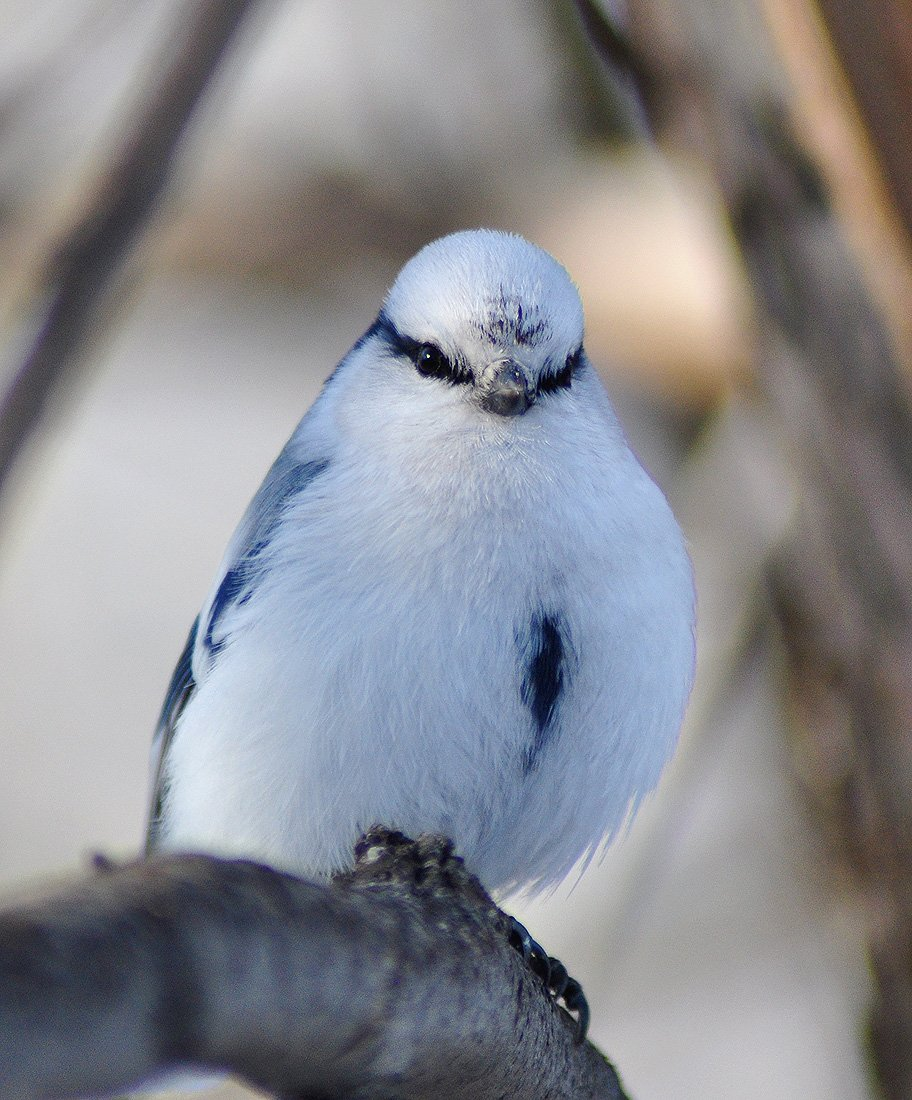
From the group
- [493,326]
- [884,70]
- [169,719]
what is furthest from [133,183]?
[884,70]

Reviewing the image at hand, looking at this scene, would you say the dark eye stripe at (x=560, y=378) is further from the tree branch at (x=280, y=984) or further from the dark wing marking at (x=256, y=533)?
the tree branch at (x=280, y=984)

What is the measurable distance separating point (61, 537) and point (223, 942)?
7.85ft

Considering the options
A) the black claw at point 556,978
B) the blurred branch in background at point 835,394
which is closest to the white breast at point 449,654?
the black claw at point 556,978

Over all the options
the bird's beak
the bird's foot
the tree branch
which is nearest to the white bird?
the bird's beak

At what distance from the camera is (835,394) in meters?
1.57

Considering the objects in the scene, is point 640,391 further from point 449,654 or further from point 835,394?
point 449,654

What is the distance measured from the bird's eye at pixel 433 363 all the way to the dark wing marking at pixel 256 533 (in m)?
0.13

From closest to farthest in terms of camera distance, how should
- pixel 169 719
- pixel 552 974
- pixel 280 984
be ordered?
1. pixel 280 984
2. pixel 552 974
3. pixel 169 719

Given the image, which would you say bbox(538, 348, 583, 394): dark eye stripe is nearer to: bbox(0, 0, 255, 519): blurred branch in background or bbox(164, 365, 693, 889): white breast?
bbox(164, 365, 693, 889): white breast

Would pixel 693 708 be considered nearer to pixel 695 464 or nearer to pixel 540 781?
pixel 695 464

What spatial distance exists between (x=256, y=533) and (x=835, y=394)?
0.75 metres

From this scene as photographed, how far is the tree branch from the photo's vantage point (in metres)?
0.40

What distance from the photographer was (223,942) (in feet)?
1.56

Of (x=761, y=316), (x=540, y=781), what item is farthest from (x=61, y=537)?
(x=540, y=781)
